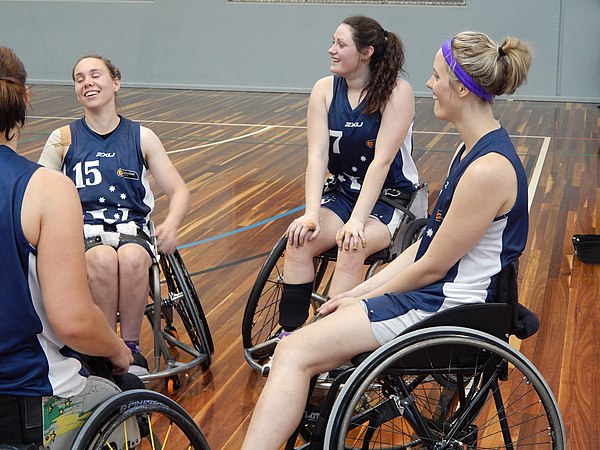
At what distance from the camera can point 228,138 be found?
7223mm

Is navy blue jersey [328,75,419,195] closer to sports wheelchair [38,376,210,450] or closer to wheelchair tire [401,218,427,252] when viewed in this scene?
wheelchair tire [401,218,427,252]

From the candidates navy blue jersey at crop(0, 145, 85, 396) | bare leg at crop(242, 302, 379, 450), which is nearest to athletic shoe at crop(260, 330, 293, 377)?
bare leg at crop(242, 302, 379, 450)

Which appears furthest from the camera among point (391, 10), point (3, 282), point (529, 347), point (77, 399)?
point (391, 10)

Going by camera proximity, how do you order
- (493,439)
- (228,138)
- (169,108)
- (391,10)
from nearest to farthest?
(493,439)
(228,138)
(169,108)
(391,10)

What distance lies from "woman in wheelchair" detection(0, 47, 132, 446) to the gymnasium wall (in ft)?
25.9

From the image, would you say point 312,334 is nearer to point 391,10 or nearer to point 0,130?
point 0,130

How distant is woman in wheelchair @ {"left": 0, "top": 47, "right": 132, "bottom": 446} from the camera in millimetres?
1494

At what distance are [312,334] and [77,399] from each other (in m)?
0.54

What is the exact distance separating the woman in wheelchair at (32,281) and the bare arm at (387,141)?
142cm

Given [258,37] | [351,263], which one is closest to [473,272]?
[351,263]

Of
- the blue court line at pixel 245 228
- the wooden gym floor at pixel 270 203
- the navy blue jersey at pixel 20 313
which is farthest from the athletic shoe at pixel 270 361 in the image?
the blue court line at pixel 245 228

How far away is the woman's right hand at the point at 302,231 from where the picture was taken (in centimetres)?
279

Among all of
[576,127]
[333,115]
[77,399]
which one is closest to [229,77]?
[576,127]

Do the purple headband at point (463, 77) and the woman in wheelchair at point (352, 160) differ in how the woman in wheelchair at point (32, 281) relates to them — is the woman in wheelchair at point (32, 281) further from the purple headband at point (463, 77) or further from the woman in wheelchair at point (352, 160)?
the woman in wheelchair at point (352, 160)
